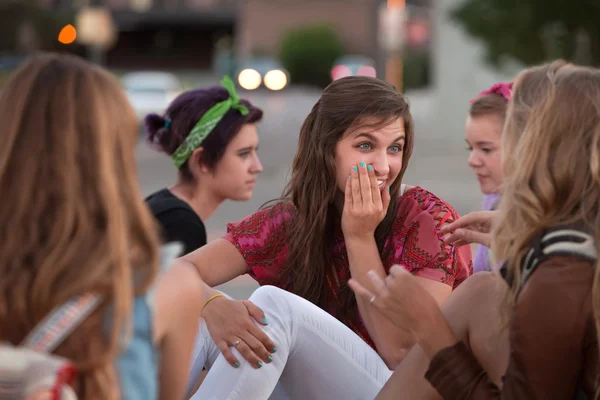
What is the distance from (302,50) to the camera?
187ft

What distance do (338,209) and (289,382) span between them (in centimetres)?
65

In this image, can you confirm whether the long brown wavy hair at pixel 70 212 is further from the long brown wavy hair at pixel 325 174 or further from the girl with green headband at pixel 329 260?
the long brown wavy hair at pixel 325 174

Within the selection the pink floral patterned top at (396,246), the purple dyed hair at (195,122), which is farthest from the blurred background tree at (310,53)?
the pink floral patterned top at (396,246)

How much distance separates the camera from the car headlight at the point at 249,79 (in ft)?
154

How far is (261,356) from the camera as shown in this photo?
9.91ft

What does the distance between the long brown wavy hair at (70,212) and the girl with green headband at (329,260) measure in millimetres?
1205

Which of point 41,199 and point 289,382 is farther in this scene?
point 289,382

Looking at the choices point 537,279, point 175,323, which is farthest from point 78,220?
point 537,279


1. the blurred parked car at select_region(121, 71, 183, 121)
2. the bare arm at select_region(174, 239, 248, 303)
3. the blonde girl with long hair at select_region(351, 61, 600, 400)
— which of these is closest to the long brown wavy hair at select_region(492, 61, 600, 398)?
the blonde girl with long hair at select_region(351, 61, 600, 400)

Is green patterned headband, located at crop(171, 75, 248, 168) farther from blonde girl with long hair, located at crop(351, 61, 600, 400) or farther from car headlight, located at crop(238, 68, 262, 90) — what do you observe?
car headlight, located at crop(238, 68, 262, 90)

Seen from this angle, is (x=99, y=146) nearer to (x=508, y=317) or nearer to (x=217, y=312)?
(x=508, y=317)

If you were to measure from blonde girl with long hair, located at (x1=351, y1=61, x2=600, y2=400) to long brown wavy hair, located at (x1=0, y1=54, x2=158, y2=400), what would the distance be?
2.80ft

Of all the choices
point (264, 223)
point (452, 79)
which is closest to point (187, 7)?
point (452, 79)

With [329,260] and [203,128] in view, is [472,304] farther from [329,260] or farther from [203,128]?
[203,128]
